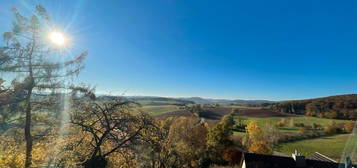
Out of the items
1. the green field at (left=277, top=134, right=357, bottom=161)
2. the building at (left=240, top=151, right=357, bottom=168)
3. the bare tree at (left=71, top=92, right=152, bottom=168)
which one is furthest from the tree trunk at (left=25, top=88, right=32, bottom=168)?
the green field at (left=277, top=134, right=357, bottom=161)

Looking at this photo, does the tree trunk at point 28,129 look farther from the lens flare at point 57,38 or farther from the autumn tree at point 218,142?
the autumn tree at point 218,142

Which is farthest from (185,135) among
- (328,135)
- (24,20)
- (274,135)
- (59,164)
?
(328,135)

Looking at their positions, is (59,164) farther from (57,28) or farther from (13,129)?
(57,28)

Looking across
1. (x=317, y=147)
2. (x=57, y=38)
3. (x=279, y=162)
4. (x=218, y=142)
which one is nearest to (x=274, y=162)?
(x=279, y=162)

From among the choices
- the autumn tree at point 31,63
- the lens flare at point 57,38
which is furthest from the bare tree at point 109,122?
the lens flare at point 57,38

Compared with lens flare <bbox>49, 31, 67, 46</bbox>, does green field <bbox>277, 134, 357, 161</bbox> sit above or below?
below

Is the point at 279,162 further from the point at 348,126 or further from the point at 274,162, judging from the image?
the point at 348,126

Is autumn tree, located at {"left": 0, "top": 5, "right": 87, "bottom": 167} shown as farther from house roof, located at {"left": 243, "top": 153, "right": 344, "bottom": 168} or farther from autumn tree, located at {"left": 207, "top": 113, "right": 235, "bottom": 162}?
autumn tree, located at {"left": 207, "top": 113, "right": 235, "bottom": 162}
